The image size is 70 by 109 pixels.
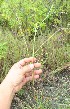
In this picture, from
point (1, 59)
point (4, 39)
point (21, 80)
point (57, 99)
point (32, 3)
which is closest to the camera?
point (21, 80)

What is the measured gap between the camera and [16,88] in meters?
1.98

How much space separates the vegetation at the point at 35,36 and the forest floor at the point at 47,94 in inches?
1.3

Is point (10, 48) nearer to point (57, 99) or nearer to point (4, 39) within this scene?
point (4, 39)

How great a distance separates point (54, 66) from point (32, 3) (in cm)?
76

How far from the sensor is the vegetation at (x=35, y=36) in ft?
8.09

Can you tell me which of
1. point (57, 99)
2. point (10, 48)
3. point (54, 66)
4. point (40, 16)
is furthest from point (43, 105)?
point (40, 16)

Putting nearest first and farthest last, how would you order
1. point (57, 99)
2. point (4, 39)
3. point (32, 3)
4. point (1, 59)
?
point (57, 99) → point (1, 59) → point (4, 39) → point (32, 3)

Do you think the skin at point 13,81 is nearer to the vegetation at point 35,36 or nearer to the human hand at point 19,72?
the human hand at point 19,72

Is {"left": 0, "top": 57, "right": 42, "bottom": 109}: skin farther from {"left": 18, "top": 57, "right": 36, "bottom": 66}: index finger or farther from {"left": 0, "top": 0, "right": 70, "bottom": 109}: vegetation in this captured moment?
{"left": 0, "top": 0, "right": 70, "bottom": 109}: vegetation

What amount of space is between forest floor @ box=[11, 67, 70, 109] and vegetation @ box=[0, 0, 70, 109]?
33mm

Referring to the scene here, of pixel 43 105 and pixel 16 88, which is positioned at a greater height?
pixel 16 88

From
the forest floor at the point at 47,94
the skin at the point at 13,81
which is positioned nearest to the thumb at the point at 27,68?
the skin at the point at 13,81

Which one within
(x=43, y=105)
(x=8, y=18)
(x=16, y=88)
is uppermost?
(x=8, y=18)

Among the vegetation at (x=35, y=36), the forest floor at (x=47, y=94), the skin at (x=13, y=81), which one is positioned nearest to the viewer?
the skin at (x=13, y=81)
